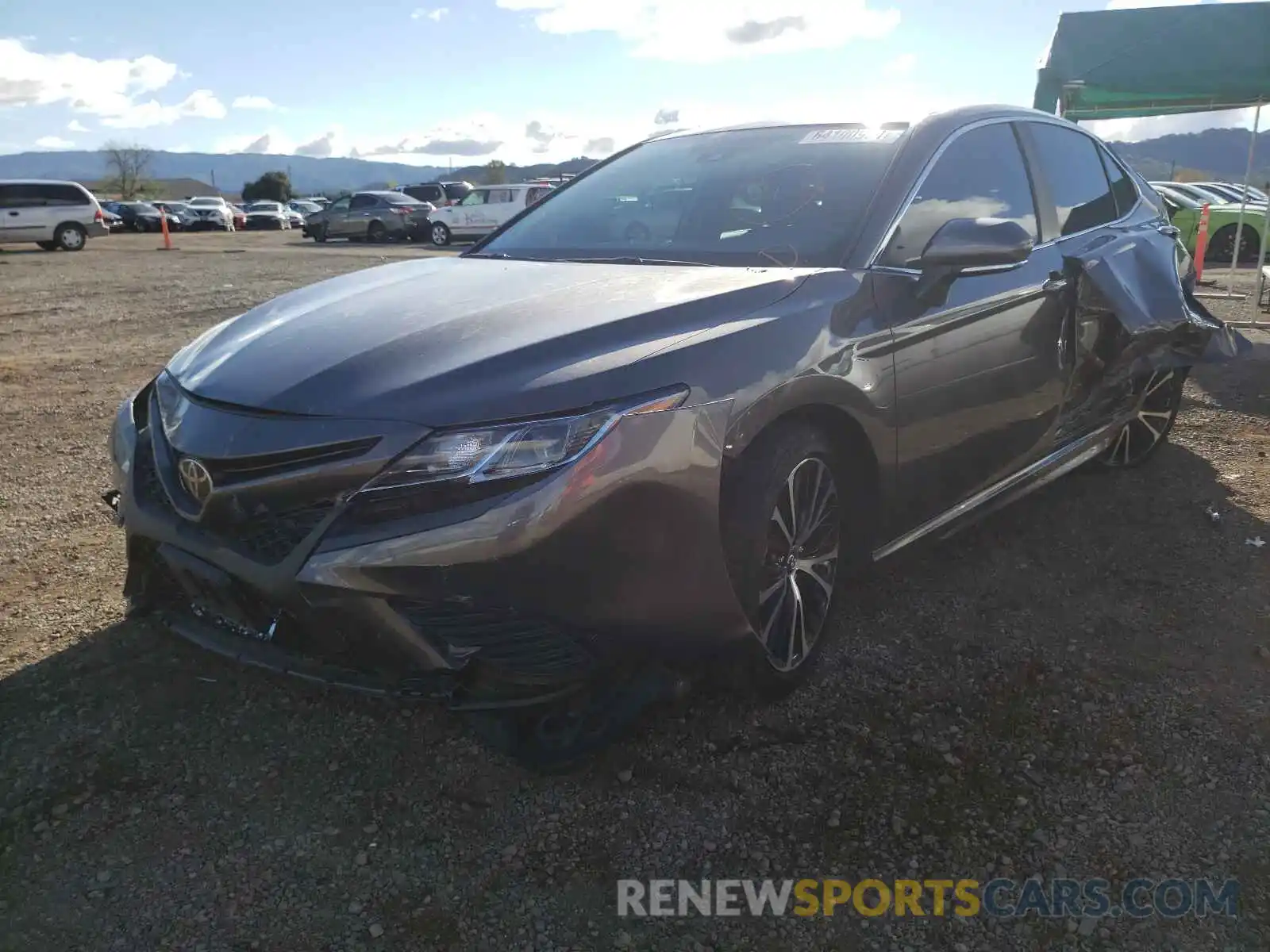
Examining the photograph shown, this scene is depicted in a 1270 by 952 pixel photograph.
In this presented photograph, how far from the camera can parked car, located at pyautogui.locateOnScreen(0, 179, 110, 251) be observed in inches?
890

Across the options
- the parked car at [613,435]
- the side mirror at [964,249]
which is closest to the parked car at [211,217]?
the parked car at [613,435]

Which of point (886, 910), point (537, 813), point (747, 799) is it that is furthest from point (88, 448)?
point (886, 910)

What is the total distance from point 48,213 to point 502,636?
25.7 meters

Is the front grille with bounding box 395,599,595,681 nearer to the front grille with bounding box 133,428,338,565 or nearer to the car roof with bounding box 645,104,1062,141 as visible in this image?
the front grille with bounding box 133,428,338,565

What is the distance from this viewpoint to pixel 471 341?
224 cm

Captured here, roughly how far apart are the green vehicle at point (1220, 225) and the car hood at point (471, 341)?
14647 mm

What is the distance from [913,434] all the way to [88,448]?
4.29 m

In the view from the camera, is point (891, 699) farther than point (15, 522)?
No

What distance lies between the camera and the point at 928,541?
122 inches

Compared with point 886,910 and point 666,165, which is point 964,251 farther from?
point 886,910

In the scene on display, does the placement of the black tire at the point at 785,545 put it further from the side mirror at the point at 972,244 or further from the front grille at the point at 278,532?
the front grille at the point at 278,532

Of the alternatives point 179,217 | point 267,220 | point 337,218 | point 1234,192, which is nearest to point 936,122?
point 1234,192

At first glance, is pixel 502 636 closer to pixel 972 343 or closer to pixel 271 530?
pixel 271 530

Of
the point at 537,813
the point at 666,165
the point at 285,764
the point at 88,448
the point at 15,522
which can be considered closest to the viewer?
the point at 537,813
